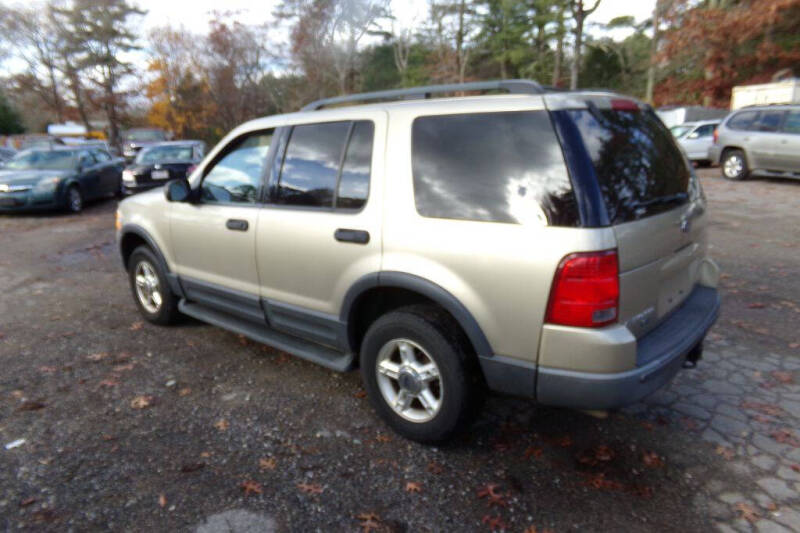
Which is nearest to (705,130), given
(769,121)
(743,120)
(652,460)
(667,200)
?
(743,120)

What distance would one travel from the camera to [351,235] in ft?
9.89

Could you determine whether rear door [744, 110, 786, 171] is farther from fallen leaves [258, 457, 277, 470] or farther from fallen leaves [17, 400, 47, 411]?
fallen leaves [17, 400, 47, 411]

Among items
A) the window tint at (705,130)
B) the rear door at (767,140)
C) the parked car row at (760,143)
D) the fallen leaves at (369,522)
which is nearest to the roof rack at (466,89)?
the fallen leaves at (369,522)

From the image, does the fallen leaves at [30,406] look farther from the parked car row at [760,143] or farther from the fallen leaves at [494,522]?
the parked car row at [760,143]

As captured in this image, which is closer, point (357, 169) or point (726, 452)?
point (726, 452)

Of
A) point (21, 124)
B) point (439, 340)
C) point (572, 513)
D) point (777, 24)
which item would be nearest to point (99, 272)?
point (439, 340)

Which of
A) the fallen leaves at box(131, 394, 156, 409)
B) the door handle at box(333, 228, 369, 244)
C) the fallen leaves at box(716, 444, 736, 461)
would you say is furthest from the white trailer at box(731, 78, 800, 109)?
the fallen leaves at box(131, 394, 156, 409)

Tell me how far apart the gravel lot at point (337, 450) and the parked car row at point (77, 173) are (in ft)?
27.0

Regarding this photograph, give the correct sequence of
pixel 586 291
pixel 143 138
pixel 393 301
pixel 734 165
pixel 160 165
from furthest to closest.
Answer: pixel 143 138 < pixel 734 165 < pixel 160 165 < pixel 393 301 < pixel 586 291

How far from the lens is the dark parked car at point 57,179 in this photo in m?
11.1

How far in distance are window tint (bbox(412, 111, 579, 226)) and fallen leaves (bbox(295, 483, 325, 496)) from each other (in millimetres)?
1442

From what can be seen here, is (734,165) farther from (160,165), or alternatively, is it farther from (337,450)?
(337,450)

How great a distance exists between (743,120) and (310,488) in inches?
580

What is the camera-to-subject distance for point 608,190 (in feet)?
7.86
